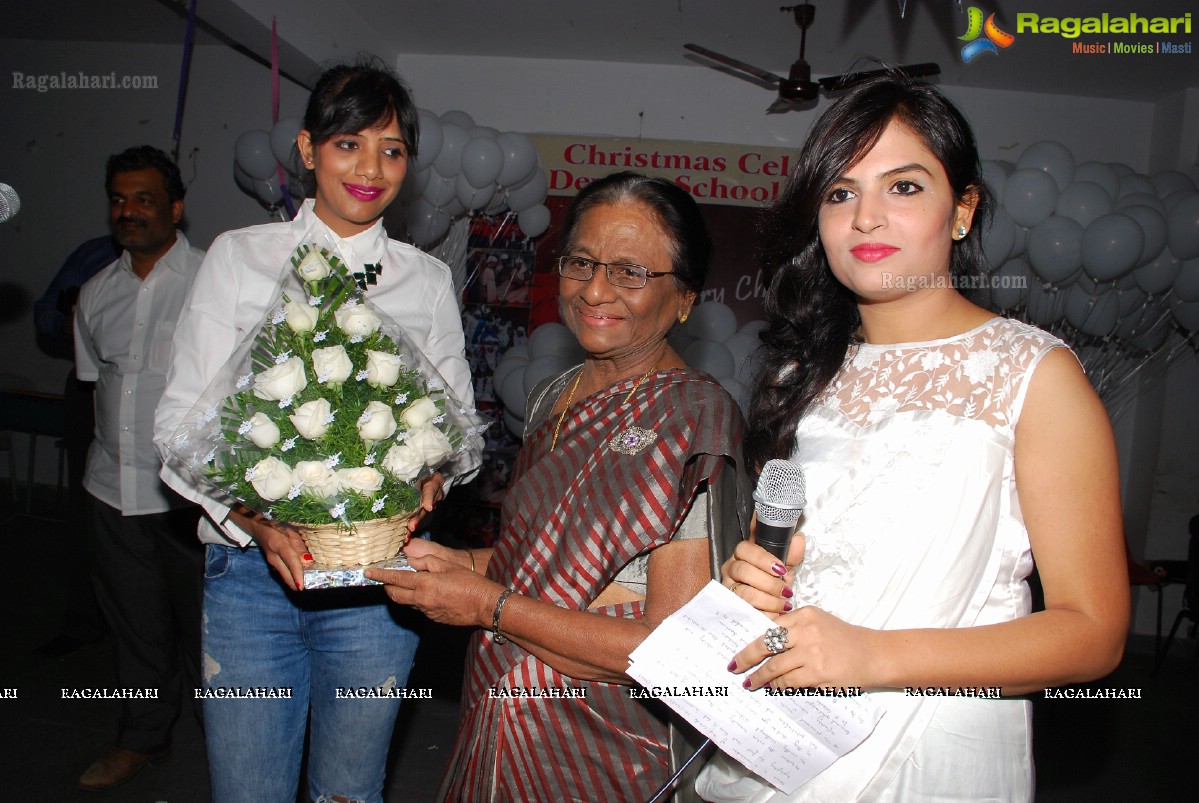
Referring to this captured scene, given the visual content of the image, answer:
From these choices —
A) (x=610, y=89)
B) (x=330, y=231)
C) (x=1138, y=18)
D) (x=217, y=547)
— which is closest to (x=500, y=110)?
(x=610, y=89)

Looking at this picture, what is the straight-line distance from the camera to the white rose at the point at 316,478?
1.32 metres

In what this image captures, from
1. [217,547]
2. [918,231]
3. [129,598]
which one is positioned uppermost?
[918,231]

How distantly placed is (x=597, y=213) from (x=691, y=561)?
2.31 feet

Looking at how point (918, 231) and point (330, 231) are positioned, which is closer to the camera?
point (918, 231)

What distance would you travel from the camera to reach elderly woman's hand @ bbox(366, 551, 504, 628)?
1.38 meters

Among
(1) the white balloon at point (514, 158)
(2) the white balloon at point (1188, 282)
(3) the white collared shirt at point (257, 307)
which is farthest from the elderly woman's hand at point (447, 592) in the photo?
(2) the white balloon at point (1188, 282)

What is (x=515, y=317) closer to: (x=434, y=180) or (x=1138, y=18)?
(x=434, y=180)

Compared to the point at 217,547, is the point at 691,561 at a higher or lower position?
higher

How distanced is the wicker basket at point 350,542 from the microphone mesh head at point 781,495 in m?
0.74

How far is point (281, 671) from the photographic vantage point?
1.66 metres

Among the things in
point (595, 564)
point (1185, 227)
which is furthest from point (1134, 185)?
point (595, 564)

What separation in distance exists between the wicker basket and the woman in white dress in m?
0.65

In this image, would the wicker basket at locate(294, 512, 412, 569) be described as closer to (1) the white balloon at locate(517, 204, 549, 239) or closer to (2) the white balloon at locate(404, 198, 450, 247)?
(2) the white balloon at locate(404, 198, 450, 247)

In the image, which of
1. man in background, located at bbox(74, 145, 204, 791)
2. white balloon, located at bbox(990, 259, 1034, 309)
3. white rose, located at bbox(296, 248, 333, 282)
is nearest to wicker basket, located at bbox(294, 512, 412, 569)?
white rose, located at bbox(296, 248, 333, 282)
